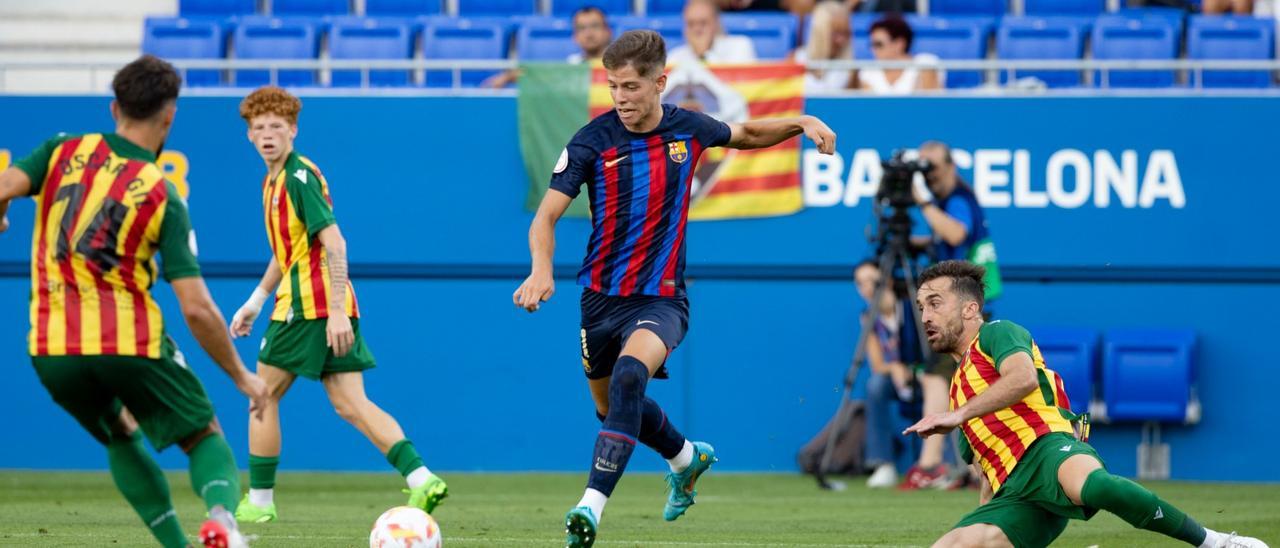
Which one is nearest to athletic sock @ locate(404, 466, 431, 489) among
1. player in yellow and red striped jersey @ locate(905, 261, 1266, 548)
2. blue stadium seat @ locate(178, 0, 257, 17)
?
player in yellow and red striped jersey @ locate(905, 261, 1266, 548)

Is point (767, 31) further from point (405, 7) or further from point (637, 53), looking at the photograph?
point (637, 53)

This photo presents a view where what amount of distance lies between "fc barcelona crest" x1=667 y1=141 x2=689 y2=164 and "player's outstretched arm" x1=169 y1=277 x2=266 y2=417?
2211 mm

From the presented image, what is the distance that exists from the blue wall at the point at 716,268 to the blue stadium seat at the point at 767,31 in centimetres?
151

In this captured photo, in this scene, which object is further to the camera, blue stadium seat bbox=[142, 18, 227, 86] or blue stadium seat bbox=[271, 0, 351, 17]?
blue stadium seat bbox=[271, 0, 351, 17]

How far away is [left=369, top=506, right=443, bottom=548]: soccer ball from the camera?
20.0 ft

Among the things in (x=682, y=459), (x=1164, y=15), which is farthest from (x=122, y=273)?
(x=1164, y=15)

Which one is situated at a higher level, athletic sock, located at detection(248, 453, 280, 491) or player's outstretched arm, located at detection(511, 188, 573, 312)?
player's outstretched arm, located at detection(511, 188, 573, 312)

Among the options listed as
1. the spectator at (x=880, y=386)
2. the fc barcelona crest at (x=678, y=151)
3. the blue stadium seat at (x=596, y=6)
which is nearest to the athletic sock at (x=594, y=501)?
the fc barcelona crest at (x=678, y=151)

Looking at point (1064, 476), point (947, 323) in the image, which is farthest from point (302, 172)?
point (1064, 476)

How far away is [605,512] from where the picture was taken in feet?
30.4

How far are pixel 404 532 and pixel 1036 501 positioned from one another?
2.09m

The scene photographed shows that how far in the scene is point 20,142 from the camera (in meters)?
12.4

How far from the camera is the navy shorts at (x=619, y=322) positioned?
7039mm

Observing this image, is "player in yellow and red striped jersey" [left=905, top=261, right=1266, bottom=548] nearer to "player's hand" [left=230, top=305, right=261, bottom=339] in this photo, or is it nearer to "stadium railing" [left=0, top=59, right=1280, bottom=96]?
"player's hand" [left=230, top=305, right=261, bottom=339]
